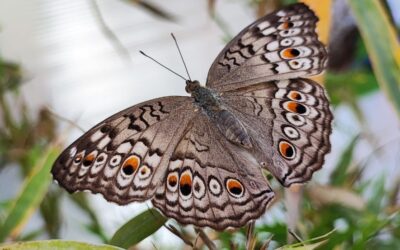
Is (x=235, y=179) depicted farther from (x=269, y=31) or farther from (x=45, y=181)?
(x=45, y=181)

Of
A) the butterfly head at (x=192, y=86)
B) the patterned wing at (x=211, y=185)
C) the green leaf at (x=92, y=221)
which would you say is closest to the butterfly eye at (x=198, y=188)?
the patterned wing at (x=211, y=185)

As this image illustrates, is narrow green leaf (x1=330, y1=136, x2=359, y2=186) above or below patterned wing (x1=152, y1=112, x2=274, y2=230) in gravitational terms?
below

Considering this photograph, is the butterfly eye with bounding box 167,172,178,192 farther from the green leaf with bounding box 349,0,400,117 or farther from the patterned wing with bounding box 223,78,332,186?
the green leaf with bounding box 349,0,400,117

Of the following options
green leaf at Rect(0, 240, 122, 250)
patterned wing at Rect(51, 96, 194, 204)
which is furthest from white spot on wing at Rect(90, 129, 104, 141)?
green leaf at Rect(0, 240, 122, 250)

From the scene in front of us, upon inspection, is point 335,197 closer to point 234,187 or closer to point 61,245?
point 234,187

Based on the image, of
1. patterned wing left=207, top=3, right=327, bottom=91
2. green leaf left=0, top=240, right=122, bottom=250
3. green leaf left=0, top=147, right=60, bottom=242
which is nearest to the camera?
green leaf left=0, top=240, right=122, bottom=250

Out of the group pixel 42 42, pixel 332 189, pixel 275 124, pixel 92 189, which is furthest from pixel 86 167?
pixel 42 42

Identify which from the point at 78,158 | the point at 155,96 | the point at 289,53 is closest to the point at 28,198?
the point at 78,158
